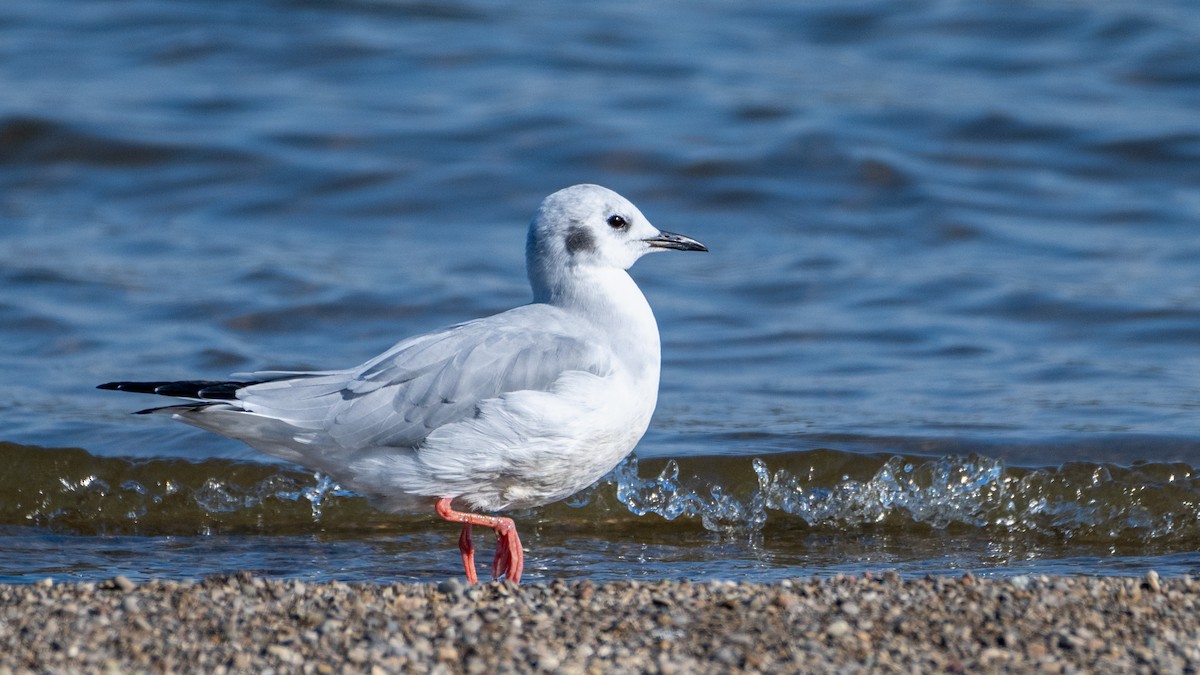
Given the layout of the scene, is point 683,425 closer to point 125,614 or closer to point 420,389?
point 420,389

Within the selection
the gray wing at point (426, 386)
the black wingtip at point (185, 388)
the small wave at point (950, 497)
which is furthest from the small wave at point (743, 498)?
the black wingtip at point (185, 388)

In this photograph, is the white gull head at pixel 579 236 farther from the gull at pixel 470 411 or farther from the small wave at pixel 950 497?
the small wave at pixel 950 497

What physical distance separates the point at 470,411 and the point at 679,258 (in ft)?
19.9

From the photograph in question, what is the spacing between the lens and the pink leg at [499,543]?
19.0ft

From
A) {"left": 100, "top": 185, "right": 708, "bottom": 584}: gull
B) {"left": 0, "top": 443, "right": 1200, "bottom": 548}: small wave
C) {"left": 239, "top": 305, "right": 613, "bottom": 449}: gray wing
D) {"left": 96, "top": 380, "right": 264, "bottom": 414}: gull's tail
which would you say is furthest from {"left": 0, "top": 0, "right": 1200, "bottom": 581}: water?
{"left": 96, "top": 380, "right": 264, "bottom": 414}: gull's tail

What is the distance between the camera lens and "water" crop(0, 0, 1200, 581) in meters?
7.12

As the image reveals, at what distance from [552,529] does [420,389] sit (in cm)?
169

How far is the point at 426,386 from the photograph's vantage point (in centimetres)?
568

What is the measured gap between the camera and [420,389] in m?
5.67

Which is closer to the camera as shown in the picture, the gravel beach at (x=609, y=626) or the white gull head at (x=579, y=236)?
the gravel beach at (x=609, y=626)

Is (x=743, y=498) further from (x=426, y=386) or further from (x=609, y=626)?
(x=609, y=626)

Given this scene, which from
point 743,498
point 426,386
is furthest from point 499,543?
point 743,498

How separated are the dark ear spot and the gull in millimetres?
277

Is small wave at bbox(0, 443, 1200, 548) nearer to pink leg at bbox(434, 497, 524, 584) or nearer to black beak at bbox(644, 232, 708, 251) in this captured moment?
pink leg at bbox(434, 497, 524, 584)
